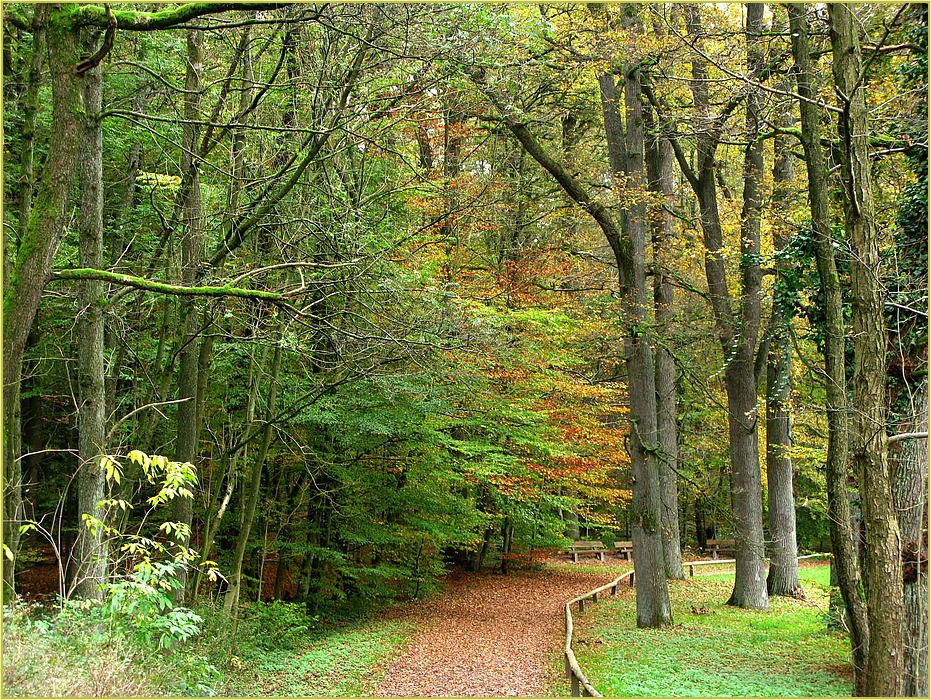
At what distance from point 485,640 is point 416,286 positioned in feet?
23.6

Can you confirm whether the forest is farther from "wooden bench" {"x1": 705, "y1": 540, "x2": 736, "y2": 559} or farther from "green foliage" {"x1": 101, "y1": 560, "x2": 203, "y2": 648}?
"wooden bench" {"x1": 705, "y1": 540, "x2": 736, "y2": 559}

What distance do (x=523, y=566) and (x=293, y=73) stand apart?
1785cm

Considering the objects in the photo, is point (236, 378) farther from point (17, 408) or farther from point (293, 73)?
point (293, 73)

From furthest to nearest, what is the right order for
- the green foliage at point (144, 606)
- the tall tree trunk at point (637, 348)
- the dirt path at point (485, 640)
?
the tall tree trunk at point (637, 348), the dirt path at point (485, 640), the green foliage at point (144, 606)

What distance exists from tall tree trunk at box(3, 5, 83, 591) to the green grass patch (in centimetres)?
420

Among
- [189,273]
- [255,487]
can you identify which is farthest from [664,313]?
[189,273]

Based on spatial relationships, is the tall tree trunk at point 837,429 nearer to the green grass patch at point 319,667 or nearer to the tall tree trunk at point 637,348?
the tall tree trunk at point 637,348

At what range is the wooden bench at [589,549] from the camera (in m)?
28.9

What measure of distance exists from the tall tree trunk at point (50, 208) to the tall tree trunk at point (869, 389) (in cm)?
664

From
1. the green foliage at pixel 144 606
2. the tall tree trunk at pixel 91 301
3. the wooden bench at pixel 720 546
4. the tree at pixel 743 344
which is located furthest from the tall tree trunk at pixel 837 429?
the wooden bench at pixel 720 546

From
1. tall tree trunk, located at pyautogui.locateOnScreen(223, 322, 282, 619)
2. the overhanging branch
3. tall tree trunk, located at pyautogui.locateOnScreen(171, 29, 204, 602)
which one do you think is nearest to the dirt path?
tall tree trunk, located at pyautogui.locateOnScreen(223, 322, 282, 619)

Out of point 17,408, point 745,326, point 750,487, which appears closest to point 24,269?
point 17,408

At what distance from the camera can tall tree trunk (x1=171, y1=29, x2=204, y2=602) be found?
9812 millimetres

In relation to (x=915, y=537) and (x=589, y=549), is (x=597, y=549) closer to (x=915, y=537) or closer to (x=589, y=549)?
(x=589, y=549)
